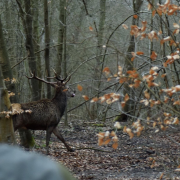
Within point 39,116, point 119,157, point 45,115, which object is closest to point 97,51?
point 45,115

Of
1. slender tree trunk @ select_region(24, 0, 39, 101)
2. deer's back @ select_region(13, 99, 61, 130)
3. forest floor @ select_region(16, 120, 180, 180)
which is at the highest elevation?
slender tree trunk @ select_region(24, 0, 39, 101)

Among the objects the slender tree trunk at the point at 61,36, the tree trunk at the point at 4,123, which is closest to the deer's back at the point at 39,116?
the tree trunk at the point at 4,123

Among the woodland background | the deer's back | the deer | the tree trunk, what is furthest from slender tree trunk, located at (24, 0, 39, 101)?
the tree trunk

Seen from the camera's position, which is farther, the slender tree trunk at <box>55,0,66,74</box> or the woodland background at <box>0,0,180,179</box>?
the slender tree trunk at <box>55,0,66,74</box>

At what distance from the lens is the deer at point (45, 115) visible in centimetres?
933

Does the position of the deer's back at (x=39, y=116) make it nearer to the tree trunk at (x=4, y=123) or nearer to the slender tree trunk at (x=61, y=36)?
the tree trunk at (x=4, y=123)

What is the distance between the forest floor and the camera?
7.20 metres

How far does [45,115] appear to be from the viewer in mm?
9945

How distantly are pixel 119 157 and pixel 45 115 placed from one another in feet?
8.79

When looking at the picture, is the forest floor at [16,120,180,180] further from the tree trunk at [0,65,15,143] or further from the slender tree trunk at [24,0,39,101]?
the slender tree trunk at [24,0,39,101]

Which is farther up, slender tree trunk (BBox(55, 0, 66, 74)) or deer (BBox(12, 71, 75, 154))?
slender tree trunk (BBox(55, 0, 66, 74))

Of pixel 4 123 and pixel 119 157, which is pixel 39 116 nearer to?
pixel 119 157

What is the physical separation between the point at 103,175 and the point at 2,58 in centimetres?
362

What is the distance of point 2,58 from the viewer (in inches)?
294
